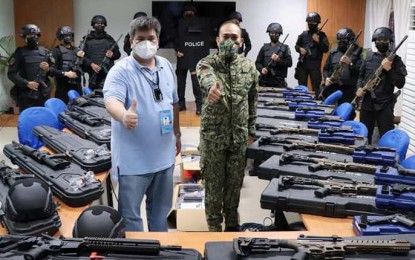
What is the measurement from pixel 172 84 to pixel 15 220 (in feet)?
4.01

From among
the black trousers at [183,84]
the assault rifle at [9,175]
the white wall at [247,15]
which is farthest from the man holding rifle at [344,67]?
the assault rifle at [9,175]

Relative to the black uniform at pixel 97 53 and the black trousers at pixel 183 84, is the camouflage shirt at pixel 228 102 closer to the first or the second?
the black uniform at pixel 97 53

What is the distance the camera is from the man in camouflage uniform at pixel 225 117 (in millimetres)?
3566

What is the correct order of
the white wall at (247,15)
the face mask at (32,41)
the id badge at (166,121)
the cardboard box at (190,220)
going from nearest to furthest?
1. the id badge at (166,121)
2. the cardboard box at (190,220)
3. the face mask at (32,41)
4. the white wall at (247,15)

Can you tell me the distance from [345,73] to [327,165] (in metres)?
4.37

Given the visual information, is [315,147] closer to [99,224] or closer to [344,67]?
[99,224]

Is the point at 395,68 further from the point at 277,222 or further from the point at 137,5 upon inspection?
the point at 137,5

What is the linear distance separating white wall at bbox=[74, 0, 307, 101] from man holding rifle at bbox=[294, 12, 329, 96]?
56.4 inches

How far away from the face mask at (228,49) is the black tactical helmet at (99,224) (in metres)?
1.72

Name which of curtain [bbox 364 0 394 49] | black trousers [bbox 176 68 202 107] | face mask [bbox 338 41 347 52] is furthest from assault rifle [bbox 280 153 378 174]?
curtain [bbox 364 0 394 49]

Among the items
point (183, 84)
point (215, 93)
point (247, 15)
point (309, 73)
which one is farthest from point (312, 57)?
point (215, 93)

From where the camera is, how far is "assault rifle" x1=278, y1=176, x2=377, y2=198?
2.64 m

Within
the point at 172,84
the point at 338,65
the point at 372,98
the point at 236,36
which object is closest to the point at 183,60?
the point at 338,65

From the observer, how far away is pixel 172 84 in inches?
120
